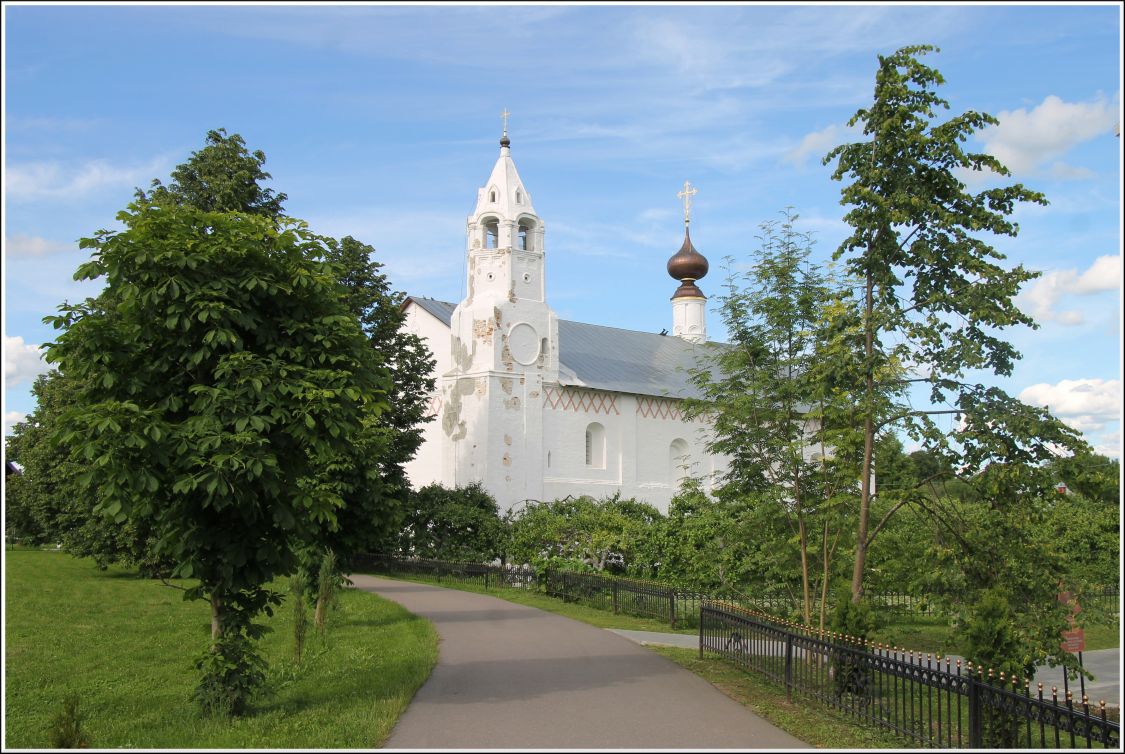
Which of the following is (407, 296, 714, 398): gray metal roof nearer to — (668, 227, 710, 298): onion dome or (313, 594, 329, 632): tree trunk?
(668, 227, 710, 298): onion dome

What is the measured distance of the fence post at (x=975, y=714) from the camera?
8445mm

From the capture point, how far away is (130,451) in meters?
9.45

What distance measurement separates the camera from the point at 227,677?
10109mm

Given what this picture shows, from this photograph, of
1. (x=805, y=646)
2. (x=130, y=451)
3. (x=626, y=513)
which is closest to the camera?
(x=130, y=451)

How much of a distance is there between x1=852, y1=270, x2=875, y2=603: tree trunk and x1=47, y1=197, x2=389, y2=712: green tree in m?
6.06

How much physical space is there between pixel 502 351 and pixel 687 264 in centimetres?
1871

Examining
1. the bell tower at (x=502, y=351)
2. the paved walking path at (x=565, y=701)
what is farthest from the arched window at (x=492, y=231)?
the paved walking path at (x=565, y=701)

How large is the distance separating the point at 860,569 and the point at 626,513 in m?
20.2

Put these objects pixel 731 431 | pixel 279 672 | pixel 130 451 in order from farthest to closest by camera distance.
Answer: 1. pixel 731 431
2. pixel 279 672
3. pixel 130 451

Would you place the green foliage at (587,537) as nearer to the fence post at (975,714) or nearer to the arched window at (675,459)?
the arched window at (675,459)

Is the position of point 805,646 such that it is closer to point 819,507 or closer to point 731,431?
point 819,507

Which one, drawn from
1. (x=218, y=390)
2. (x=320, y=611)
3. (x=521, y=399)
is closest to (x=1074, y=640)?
(x=218, y=390)

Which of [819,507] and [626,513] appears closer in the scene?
[819,507]

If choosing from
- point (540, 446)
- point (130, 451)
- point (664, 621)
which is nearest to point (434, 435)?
point (540, 446)
